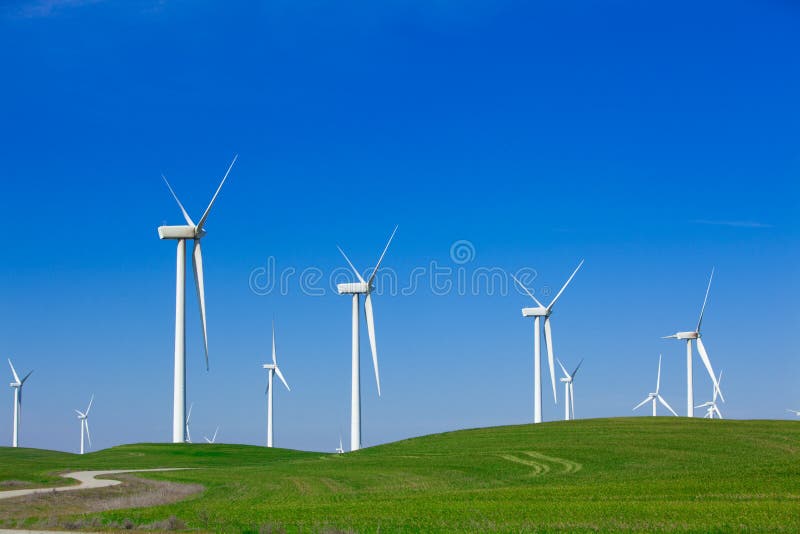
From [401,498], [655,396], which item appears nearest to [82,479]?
[401,498]

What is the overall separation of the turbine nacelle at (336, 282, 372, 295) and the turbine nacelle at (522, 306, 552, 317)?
22644 mm

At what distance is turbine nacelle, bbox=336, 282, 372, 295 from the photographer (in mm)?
96938

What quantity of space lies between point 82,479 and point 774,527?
40859 mm

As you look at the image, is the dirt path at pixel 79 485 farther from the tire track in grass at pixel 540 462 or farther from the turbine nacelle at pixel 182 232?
the turbine nacelle at pixel 182 232

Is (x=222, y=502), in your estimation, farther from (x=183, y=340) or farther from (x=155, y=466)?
(x=183, y=340)

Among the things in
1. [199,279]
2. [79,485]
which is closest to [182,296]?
[199,279]

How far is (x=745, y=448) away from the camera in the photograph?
6631 cm

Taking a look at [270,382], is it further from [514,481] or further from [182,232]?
[514,481]

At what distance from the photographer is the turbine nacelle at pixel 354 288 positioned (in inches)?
3816

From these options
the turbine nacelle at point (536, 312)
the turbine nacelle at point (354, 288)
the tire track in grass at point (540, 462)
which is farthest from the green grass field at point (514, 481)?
the turbine nacelle at point (536, 312)

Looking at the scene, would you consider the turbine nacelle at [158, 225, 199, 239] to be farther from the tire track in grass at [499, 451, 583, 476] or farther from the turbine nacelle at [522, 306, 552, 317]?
the turbine nacelle at [522, 306, 552, 317]

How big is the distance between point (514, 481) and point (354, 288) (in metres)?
48.4

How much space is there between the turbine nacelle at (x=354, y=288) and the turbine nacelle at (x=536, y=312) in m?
22.6

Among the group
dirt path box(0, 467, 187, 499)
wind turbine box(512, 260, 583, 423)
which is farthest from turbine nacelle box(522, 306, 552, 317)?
dirt path box(0, 467, 187, 499)
